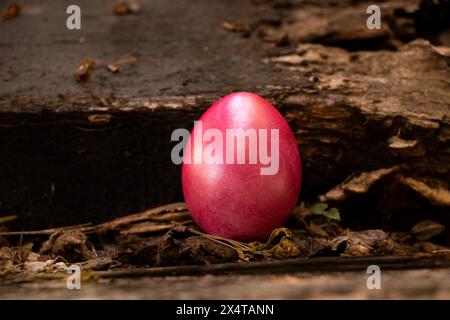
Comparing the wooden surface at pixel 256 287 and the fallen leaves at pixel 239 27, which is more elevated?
the fallen leaves at pixel 239 27

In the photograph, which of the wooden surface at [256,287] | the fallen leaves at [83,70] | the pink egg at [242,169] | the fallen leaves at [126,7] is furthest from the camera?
the fallen leaves at [126,7]

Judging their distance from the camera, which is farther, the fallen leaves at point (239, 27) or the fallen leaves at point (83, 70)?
the fallen leaves at point (239, 27)

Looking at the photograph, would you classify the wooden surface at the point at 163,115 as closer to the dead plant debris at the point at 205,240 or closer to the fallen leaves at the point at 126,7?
the dead plant debris at the point at 205,240

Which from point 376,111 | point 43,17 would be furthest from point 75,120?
point 376,111

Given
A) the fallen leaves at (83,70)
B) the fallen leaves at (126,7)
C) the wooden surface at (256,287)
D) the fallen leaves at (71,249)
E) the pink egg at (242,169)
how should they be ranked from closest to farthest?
the wooden surface at (256,287)
the pink egg at (242,169)
the fallen leaves at (71,249)
the fallen leaves at (83,70)
the fallen leaves at (126,7)

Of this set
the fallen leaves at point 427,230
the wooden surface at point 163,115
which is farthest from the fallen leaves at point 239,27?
the fallen leaves at point 427,230

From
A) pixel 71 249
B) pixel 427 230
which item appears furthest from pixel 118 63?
pixel 427 230

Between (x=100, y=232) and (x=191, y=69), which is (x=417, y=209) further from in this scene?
(x=100, y=232)

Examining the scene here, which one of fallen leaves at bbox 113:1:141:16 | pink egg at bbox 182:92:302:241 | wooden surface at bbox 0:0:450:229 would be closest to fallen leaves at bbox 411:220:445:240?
wooden surface at bbox 0:0:450:229
